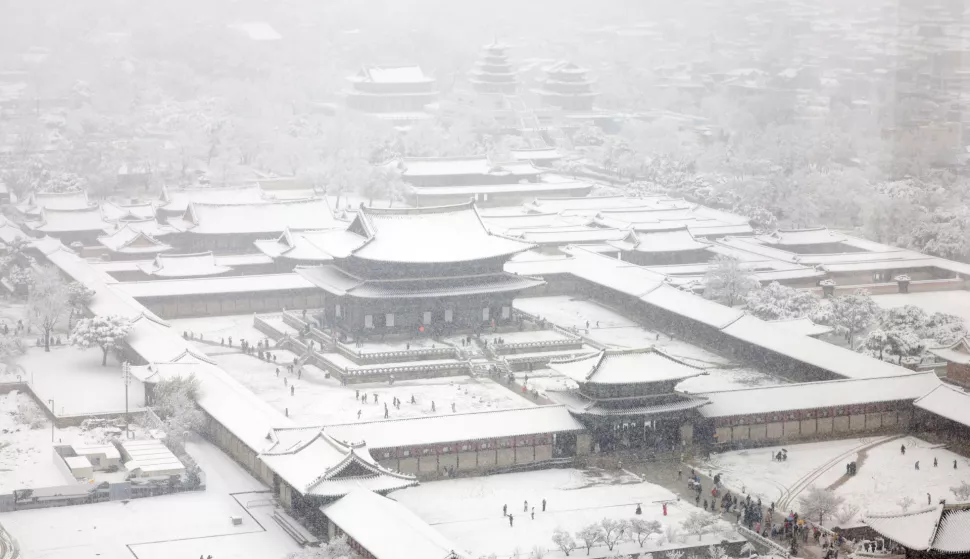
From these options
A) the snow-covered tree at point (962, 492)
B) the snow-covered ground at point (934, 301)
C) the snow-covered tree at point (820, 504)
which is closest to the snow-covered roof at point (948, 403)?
the snow-covered tree at point (962, 492)

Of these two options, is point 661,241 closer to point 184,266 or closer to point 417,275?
point 417,275

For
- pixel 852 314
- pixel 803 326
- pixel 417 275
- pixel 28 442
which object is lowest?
pixel 28 442

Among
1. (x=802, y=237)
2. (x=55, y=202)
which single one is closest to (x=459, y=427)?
(x=802, y=237)

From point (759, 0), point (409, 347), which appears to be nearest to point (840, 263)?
point (409, 347)

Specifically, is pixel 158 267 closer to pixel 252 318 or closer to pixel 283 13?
pixel 252 318

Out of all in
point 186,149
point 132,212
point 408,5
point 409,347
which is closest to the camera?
point 409,347

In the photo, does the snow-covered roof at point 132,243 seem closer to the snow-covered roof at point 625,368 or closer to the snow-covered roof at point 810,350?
the snow-covered roof at point 810,350
